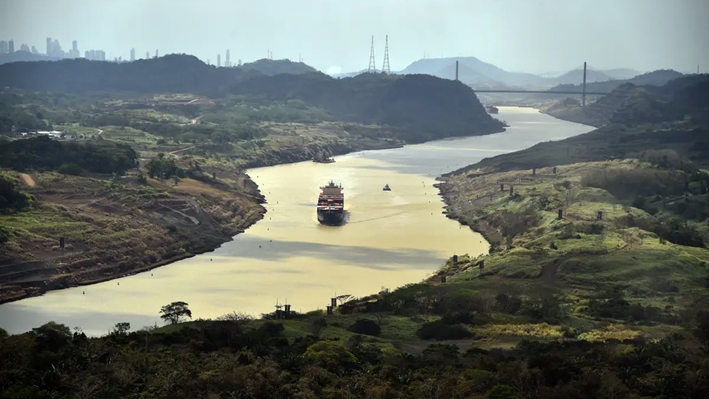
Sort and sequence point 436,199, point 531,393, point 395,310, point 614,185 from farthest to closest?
point 436,199
point 614,185
point 395,310
point 531,393

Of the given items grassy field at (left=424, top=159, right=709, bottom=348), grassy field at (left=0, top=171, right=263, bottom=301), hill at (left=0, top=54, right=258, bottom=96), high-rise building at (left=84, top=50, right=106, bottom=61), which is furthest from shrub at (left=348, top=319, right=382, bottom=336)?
high-rise building at (left=84, top=50, right=106, bottom=61)

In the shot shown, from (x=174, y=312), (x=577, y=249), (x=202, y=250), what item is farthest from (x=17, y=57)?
(x=174, y=312)

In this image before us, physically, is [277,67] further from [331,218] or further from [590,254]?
[590,254]

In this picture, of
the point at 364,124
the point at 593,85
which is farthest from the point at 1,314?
the point at 593,85

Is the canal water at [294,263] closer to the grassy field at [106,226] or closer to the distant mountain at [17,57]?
the grassy field at [106,226]

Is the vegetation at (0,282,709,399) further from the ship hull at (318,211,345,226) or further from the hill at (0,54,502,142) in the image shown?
the hill at (0,54,502,142)

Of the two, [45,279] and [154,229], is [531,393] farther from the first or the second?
[154,229]
